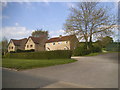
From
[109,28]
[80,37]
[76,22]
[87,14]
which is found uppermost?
[87,14]

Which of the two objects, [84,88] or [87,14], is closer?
[84,88]

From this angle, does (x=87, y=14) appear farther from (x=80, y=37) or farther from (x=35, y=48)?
(x=35, y=48)

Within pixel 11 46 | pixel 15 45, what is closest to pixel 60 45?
pixel 15 45

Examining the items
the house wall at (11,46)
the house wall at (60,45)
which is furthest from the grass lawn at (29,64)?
the house wall at (11,46)

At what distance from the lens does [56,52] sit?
18484 millimetres

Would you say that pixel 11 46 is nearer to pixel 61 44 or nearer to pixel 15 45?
pixel 15 45

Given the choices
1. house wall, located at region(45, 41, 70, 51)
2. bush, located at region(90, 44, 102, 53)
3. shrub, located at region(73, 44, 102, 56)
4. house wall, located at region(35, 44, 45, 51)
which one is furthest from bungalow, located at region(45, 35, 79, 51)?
bush, located at region(90, 44, 102, 53)

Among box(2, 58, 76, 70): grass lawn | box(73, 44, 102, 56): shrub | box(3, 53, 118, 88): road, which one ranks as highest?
box(73, 44, 102, 56): shrub

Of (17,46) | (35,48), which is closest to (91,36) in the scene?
(35,48)

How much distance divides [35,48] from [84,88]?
37.8 metres

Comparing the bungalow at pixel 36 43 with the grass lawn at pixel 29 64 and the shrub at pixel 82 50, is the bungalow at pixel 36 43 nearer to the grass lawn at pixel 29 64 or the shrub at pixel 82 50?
the shrub at pixel 82 50

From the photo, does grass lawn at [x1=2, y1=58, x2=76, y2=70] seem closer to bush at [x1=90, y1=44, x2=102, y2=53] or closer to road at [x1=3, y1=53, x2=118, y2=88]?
road at [x1=3, y1=53, x2=118, y2=88]

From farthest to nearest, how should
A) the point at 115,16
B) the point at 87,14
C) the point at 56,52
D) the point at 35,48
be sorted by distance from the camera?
the point at 35,48, the point at 87,14, the point at 115,16, the point at 56,52

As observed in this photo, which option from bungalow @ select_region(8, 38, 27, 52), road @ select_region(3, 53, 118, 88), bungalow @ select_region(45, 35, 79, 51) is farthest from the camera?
bungalow @ select_region(8, 38, 27, 52)
